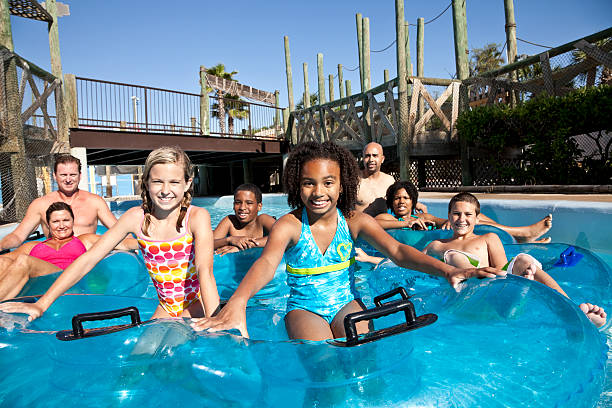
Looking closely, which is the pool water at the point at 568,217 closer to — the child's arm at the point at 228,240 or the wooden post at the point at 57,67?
the child's arm at the point at 228,240

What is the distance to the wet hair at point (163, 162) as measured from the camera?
2.32m

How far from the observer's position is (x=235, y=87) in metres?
17.2

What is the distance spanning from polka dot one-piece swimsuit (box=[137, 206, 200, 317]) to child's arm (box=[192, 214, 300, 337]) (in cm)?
59

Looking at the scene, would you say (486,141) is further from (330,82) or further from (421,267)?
(330,82)

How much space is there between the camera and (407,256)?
2162mm

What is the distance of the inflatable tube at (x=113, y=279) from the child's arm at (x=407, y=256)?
7.01 ft

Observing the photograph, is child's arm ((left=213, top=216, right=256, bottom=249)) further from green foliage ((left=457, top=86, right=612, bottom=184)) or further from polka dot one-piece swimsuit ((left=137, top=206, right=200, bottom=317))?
green foliage ((left=457, top=86, right=612, bottom=184))

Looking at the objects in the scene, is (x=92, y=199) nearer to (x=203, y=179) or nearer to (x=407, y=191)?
(x=407, y=191)

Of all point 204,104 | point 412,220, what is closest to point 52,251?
point 412,220

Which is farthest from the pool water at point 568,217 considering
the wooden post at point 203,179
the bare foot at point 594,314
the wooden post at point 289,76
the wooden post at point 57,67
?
the wooden post at point 203,179

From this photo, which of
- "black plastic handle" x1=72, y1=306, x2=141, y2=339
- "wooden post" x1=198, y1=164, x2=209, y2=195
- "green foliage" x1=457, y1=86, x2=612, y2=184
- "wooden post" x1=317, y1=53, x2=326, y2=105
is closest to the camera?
"black plastic handle" x1=72, y1=306, x2=141, y2=339

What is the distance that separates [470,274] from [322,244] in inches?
31.6

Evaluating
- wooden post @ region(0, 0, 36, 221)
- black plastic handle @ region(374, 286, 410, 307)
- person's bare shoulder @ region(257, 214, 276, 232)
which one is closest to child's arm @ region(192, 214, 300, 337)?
black plastic handle @ region(374, 286, 410, 307)

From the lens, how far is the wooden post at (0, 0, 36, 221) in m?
6.75
